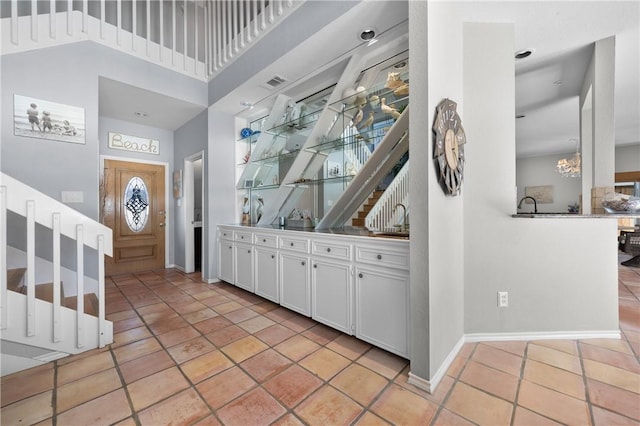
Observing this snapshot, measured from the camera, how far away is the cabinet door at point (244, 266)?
3266 millimetres

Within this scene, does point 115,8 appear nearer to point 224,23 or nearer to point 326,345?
point 224,23

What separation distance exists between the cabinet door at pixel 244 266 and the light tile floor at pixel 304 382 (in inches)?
32.5

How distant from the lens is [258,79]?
3.17 m

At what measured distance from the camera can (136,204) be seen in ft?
15.1

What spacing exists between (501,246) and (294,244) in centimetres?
182

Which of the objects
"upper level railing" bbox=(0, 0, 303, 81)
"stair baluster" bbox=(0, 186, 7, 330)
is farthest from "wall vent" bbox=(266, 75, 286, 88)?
"stair baluster" bbox=(0, 186, 7, 330)

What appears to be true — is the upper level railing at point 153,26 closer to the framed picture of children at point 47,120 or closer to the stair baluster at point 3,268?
the framed picture of children at point 47,120

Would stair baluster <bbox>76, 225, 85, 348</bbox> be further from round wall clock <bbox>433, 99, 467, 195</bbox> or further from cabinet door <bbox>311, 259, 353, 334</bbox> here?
round wall clock <bbox>433, 99, 467, 195</bbox>

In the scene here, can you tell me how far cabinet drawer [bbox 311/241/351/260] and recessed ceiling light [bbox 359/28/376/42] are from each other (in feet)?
6.11

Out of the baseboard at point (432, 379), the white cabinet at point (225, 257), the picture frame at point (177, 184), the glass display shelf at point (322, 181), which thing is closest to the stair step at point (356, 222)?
the glass display shelf at point (322, 181)

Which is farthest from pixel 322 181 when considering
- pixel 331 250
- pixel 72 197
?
pixel 72 197

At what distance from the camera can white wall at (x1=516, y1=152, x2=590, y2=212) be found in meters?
8.42

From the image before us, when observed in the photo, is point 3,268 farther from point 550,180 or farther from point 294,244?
point 550,180

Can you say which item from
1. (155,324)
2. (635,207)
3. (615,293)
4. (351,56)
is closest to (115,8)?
(351,56)
